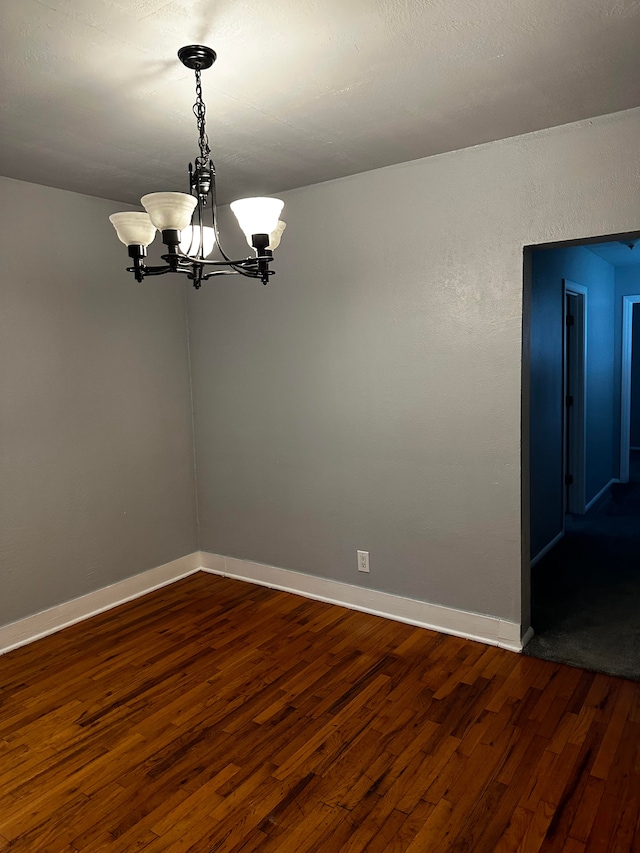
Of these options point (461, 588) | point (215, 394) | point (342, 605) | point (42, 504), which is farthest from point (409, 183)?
Answer: point (42, 504)

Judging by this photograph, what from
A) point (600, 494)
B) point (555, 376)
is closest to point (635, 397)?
point (600, 494)

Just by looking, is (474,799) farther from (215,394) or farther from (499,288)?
(215,394)

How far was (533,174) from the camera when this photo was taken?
9.54 ft

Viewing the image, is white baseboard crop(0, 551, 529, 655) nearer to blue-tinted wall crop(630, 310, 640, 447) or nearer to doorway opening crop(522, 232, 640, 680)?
doorway opening crop(522, 232, 640, 680)

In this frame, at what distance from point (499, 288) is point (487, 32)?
1304 mm

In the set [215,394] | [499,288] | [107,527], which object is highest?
[499,288]

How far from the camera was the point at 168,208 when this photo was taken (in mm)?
1895

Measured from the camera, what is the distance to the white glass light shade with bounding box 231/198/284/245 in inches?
80.0

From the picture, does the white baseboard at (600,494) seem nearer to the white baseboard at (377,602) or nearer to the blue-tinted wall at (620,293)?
the blue-tinted wall at (620,293)

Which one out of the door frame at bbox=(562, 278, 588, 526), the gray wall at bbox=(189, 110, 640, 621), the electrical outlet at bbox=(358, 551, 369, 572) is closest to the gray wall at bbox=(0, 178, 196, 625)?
the gray wall at bbox=(189, 110, 640, 621)

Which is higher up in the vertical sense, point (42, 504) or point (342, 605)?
point (42, 504)

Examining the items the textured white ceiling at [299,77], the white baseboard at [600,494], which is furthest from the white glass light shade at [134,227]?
the white baseboard at [600,494]

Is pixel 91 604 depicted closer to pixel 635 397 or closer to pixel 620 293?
pixel 620 293

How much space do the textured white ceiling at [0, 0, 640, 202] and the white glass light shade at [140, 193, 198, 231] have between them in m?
0.49
